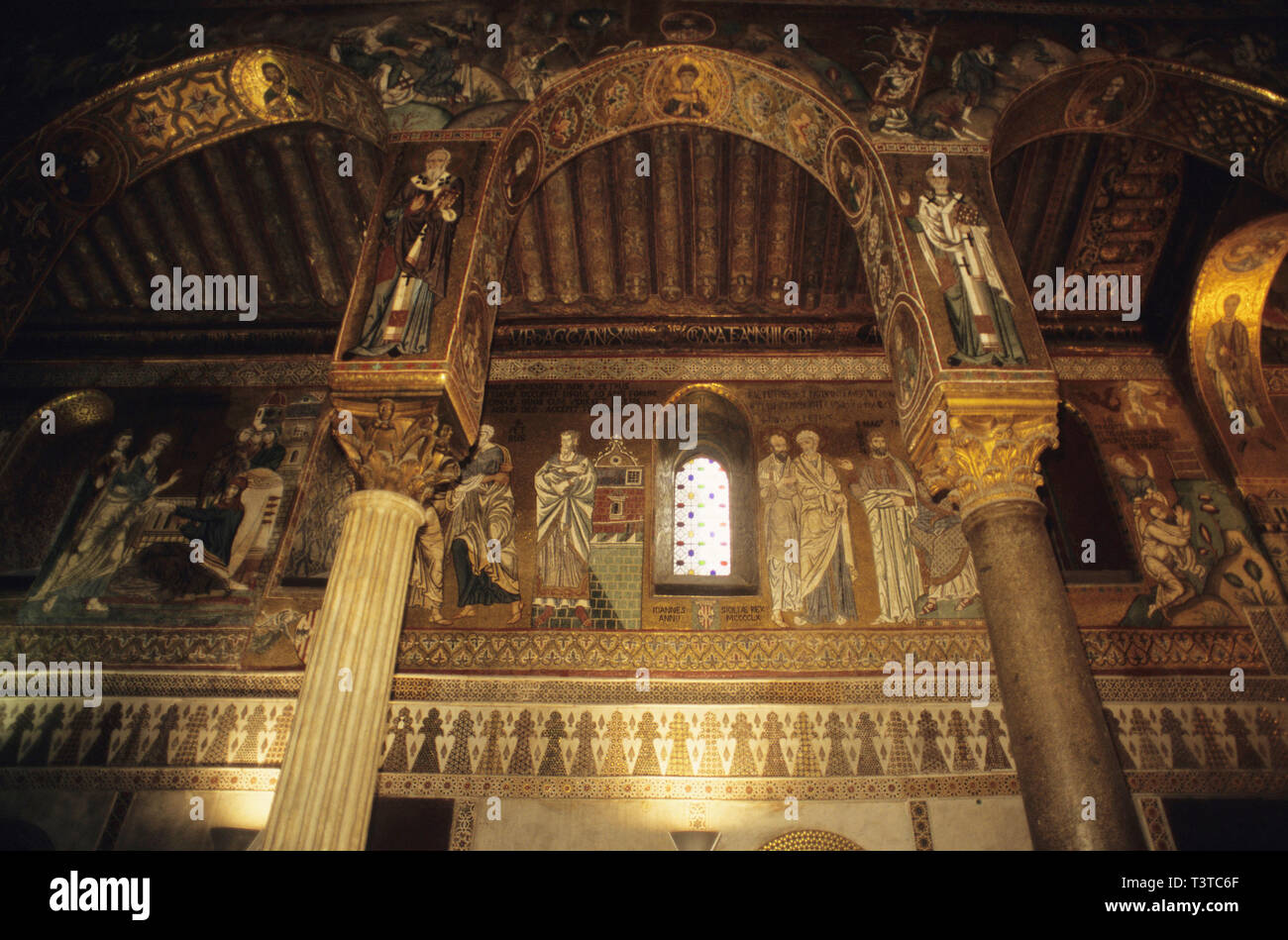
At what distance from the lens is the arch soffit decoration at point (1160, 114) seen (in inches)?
267

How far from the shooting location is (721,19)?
7.04m

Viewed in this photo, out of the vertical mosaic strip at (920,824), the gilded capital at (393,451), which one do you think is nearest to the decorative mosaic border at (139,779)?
the gilded capital at (393,451)

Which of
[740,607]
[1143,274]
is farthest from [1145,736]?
[1143,274]

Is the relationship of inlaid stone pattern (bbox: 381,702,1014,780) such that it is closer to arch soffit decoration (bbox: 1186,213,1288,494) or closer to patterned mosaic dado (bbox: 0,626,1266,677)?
patterned mosaic dado (bbox: 0,626,1266,677)

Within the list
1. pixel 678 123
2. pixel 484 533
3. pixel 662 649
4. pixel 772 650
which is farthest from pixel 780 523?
pixel 678 123

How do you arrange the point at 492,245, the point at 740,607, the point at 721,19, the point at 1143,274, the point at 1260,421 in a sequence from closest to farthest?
the point at 492,245, the point at 721,19, the point at 740,607, the point at 1260,421, the point at 1143,274

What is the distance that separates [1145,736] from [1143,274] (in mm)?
5031

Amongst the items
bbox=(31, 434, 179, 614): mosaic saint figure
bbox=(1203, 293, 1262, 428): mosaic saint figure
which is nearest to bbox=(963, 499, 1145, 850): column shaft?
bbox=(1203, 293, 1262, 428): mosaic saint figure

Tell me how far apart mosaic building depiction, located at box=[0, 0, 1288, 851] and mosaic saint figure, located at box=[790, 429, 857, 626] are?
0.05 metres

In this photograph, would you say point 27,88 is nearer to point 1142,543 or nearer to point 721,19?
point 721,19

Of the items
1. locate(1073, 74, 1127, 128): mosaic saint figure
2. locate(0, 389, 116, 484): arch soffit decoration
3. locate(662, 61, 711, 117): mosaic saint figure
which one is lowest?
locate(0, 389, 116, 484): arch soffit decoration

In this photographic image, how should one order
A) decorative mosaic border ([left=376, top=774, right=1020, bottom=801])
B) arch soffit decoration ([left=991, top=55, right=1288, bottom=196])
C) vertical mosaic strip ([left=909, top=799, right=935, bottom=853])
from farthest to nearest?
arch soffit decoration ([left=991, top=55, right=1288, bottom=196]) < decorative mosaic border ([left=376, top=774, right=1020, bottom=801]) < vertical mosaic strip ([left=909, top=799, right=935, bottom=853])

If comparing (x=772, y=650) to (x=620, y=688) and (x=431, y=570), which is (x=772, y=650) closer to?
(x=620, y=688)

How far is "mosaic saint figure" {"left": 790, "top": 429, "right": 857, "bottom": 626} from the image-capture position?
7.64m
